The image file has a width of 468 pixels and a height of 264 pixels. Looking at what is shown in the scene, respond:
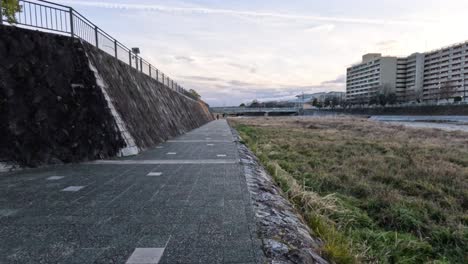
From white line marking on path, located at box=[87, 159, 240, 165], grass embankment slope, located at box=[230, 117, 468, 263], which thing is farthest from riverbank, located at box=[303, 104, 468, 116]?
white line marking on path, located at box=[87, 159, 240, 165]

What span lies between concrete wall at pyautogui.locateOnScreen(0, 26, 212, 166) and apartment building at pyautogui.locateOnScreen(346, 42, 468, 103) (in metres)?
97.1

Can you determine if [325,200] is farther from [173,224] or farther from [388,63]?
[388,63]

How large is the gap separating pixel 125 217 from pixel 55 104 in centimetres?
541

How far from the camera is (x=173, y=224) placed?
3.25 m

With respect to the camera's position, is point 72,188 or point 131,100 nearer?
point 72,188

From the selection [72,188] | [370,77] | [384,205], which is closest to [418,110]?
[370,77]

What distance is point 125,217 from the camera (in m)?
3.46

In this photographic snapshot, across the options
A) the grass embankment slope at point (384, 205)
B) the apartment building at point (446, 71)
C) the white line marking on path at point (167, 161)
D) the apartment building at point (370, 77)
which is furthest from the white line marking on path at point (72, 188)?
the apartment building at point (370, 77)

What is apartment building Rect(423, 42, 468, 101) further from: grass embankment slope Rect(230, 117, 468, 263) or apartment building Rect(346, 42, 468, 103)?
grass embankment slope Rect(230, 117, 468, 263)

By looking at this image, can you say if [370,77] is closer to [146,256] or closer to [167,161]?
[167,161]

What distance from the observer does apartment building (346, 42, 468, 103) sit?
8756 centimetres

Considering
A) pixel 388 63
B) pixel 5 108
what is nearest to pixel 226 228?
pixel 5 108

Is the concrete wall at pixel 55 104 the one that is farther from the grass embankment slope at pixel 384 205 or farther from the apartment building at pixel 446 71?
the apartment building at pixel 446 71

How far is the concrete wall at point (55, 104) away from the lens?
638 centimetres
